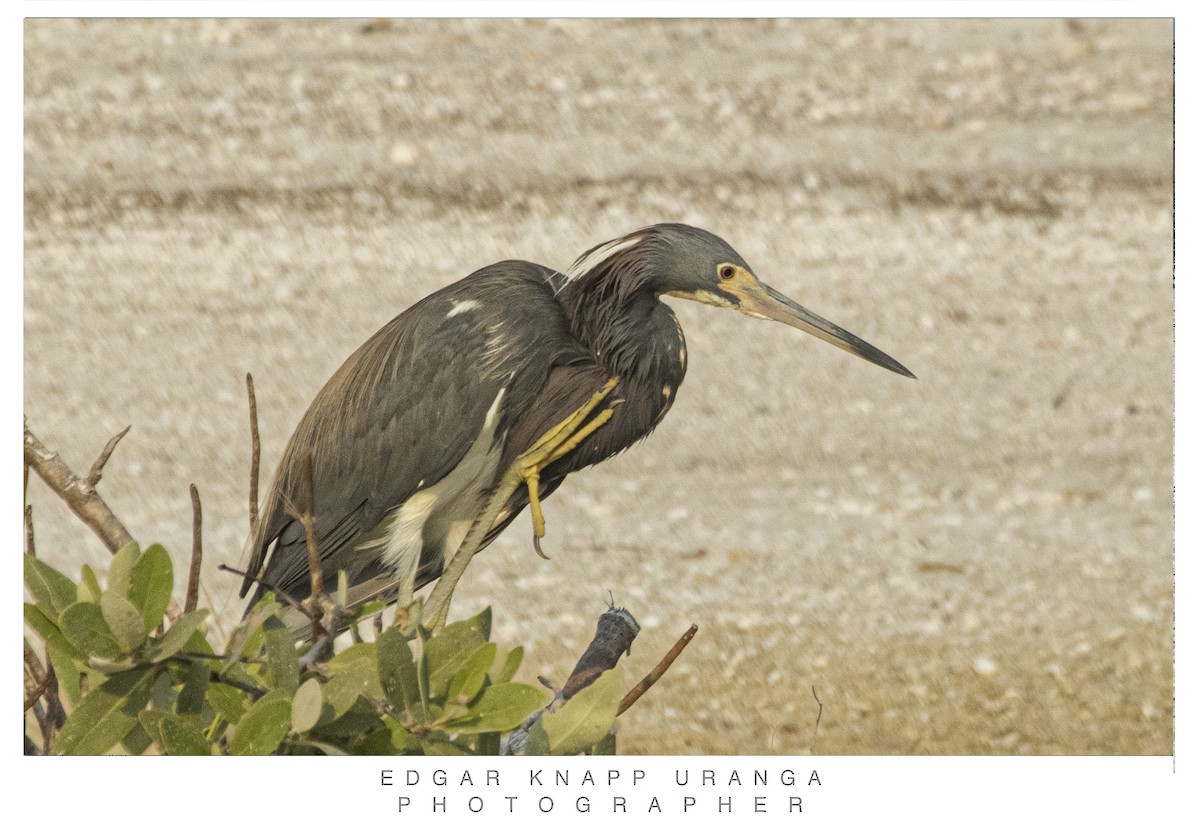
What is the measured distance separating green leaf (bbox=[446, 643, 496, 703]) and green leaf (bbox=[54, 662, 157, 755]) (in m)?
0.24

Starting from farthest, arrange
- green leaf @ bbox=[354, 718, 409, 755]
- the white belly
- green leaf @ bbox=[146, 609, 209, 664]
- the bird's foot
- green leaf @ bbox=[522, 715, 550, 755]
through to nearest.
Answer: the white belly, the bird's foot, green leaf @ bbox=[522, 715, 550, 755], green leaf @ bbox=[354, 718, 409, 755], green leaf @ bbox=[146, 609, 209, 664]

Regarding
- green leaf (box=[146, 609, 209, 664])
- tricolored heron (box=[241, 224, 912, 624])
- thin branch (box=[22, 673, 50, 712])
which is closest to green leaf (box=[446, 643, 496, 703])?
green leaf (box=[146, 609, 209, 664])

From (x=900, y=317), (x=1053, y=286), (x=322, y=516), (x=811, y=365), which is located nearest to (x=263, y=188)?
(x=322, y=516)

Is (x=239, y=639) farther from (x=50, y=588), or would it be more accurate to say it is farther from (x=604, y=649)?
(x=604, y=649)

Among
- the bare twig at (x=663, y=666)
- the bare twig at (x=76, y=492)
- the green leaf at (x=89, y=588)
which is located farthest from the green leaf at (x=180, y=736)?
the bare twig at (x=663, y=666)

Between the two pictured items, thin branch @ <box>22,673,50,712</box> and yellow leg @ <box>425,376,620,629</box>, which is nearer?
thin branch @ <box>22,673,50,712</box>

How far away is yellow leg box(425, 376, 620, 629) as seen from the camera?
1592 mm

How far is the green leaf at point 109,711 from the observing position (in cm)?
107

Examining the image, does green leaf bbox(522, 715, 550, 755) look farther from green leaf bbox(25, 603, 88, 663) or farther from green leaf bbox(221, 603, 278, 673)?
green leaf bbox(25, 603, 88, 663)

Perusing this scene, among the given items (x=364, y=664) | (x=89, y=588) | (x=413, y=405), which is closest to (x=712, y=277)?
(x=413, y=405)

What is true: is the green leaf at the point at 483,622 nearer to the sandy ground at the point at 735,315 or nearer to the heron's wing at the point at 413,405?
the heron's wing at the point at 413,405

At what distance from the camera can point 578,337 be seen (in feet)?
5.57

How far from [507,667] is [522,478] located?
425 mm
